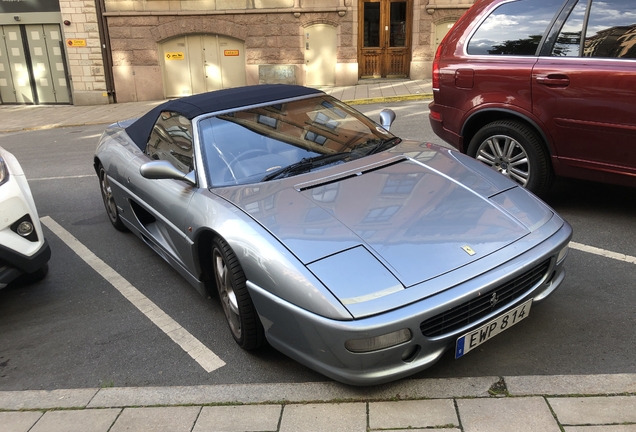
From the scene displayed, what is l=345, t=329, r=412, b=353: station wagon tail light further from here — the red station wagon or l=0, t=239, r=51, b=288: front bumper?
the red station wagon

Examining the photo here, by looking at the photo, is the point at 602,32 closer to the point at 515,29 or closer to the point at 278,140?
the point at 515,29

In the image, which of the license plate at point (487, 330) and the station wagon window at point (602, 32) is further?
the station wagon window at point (602, 32)

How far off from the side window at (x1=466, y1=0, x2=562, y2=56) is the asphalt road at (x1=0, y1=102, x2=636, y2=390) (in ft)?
4.81

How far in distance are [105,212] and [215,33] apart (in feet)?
36.5

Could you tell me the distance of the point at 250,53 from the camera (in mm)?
16156

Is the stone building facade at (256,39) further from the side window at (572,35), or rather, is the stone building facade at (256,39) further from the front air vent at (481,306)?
the front air vent at (481,306)

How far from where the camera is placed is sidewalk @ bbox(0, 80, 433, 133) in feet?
44.5

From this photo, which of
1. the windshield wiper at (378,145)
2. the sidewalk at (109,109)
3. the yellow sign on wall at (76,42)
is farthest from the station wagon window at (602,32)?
the yellow sign on wall at (76,42)

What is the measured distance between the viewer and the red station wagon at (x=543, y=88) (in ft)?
14.2

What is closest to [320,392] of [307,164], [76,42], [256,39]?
[307,164]

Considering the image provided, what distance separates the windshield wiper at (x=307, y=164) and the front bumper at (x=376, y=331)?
3.10ft

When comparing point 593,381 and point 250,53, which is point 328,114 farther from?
point 250,53

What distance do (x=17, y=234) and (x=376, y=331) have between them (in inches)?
109

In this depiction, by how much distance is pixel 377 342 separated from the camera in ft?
8.48
